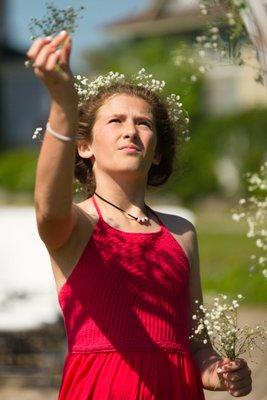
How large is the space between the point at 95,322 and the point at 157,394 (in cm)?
25

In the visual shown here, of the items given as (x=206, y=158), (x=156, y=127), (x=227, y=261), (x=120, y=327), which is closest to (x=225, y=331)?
(x=120, y=327)

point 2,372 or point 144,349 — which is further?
point 2,372

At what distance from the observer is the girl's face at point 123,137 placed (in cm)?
322

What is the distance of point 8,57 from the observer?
131 ft

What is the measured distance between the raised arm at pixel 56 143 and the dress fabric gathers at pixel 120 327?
0.74 feet

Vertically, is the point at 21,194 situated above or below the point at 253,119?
below

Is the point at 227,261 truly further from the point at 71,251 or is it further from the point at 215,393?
the point at 71,251

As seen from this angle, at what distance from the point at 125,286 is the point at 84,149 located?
48 centimetres

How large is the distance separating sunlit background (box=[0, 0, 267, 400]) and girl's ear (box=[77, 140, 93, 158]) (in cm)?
41

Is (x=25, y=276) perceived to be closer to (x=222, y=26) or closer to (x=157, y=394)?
(x=222, y=26)

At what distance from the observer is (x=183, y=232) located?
343cm

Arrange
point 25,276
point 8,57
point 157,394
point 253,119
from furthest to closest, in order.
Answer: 1. point 8,57
2. point 253,119
3. point 25,276
4. point 157,394

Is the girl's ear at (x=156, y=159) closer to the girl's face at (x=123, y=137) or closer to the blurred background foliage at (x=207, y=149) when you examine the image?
the girl's face at (x=123, y=137)

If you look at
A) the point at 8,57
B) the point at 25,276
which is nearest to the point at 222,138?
the point at 8,57
